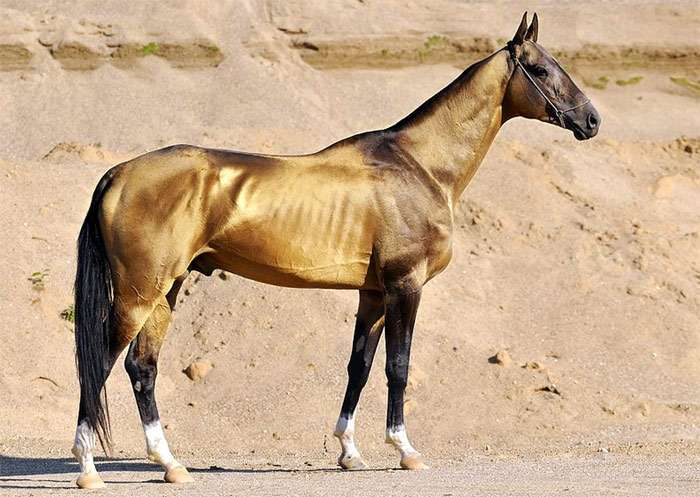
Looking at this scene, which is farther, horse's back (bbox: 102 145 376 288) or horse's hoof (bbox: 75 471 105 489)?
horse's back (bbox: 102 145 376 288)

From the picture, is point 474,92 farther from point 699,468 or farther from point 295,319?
point 295,319

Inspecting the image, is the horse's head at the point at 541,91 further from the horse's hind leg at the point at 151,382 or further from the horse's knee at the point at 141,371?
the horse's knee at the point at 141,371

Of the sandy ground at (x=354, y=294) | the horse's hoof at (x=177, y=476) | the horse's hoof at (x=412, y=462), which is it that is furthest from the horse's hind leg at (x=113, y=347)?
the horse's hoof at (x=412, y=462)

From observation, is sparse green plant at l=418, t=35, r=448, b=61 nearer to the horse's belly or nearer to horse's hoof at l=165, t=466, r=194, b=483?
the horse's belly

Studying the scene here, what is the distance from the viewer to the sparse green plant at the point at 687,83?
26047 mm

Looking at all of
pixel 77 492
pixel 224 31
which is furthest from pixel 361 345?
pixel 224 31

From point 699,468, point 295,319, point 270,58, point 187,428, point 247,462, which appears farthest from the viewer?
point 270,58

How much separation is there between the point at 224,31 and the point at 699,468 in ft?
56.6

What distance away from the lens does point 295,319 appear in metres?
16.2

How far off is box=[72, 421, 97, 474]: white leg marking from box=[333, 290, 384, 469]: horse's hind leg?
1916mm

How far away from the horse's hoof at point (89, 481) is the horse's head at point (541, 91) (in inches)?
158

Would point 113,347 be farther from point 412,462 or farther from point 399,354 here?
point 412,462

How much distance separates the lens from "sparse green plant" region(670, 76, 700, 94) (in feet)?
85.5

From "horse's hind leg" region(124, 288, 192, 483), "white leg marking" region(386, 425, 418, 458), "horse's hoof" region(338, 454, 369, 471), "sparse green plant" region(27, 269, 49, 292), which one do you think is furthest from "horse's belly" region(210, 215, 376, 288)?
"sparse green plant" region(27, 269, 49, 292)
